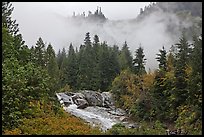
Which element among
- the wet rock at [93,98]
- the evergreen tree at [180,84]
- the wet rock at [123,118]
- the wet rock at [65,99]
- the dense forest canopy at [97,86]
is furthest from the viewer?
the wet rock at [93,98]

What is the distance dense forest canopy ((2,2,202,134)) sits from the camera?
65.7 feet

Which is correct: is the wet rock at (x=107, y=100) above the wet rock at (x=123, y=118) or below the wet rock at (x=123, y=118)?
above

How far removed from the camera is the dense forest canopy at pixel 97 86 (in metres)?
20.0

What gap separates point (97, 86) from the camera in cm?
6494

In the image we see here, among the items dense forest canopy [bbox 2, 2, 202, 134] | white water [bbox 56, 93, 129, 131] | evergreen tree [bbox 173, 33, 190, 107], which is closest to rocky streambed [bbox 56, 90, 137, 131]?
white water [bbox 56, 93, 129, 131]

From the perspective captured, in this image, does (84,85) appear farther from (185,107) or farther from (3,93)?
(3,93)

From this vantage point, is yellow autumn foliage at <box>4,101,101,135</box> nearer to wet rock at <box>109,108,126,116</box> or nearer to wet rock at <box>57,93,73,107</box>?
wet rock at <box>57,93,73,107</box>

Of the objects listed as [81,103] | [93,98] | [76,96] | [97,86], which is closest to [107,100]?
[93,98]

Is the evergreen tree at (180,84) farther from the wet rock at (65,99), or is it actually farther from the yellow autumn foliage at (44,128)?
the wet rock at (65,99)

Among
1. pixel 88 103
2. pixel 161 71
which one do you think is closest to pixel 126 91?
pixel 88 103

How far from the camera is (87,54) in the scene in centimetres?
7306

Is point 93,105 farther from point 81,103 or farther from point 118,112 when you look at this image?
point 118,112

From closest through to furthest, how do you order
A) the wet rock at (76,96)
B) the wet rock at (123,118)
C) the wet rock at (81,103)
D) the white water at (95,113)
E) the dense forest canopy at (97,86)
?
the dense forest canopy at (97,86), the white water at (95,113), the wet rock at (123,118), the wet rock at (81,103), the wet rock at (76,96)

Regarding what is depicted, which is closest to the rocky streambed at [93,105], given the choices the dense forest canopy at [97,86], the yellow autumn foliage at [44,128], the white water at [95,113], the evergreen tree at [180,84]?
the white water at [95,113]
